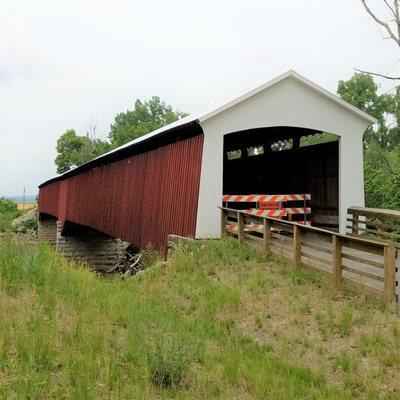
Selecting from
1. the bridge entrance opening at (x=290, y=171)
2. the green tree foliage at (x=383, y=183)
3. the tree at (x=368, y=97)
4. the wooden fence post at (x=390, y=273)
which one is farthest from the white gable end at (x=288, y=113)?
the tree at (x=368, y=97)

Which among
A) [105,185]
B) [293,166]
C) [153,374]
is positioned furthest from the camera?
[105,185]

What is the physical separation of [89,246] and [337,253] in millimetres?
24262

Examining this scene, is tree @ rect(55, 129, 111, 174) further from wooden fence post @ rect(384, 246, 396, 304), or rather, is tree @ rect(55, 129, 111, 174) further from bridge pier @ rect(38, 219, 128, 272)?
wooden fence post @ rect(384, 246, 396, 304)

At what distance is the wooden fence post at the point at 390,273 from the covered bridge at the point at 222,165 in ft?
18.3

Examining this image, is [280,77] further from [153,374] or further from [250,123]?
[153,374]

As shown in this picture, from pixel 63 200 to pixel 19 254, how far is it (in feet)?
70.7

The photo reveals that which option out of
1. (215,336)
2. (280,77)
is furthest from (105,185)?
(215,336)

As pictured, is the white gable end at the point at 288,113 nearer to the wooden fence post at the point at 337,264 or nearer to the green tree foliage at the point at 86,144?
the wooden fence post at the point at 337,264

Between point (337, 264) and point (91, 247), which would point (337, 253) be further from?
point (91, 247)

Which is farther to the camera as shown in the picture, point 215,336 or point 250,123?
point 250,123

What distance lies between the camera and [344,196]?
13023 mm

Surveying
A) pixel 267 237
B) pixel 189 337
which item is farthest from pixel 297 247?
pixel 189 337

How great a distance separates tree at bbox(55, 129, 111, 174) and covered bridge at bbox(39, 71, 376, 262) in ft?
153

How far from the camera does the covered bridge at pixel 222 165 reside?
11438 millimetres
